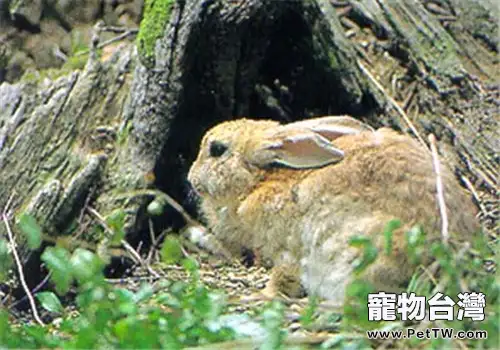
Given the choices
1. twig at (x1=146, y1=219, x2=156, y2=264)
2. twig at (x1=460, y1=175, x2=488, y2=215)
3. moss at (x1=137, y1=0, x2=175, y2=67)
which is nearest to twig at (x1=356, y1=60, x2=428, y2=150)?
twig at (x1=460, y1=175, x2=488, y2=215)

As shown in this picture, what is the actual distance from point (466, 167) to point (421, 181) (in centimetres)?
154

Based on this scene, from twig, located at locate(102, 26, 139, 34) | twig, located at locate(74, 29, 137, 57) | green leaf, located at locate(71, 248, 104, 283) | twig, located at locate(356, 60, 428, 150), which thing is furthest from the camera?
twig, located at locate(102, 26, 139, 34)

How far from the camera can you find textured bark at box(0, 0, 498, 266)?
5.93 metres

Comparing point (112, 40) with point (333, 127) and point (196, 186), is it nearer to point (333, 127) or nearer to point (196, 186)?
point (196, 186)

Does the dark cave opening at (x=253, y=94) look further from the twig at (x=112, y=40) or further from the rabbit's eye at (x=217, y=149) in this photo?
the twig at (x=112, y=40)

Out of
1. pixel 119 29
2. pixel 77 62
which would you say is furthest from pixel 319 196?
Answer: pixel 119 29

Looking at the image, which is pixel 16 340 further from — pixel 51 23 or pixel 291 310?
pixel 51 23

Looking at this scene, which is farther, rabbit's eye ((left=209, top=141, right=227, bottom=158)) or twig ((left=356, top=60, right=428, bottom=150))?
Answer: twig ((left=356, top=60, right=428, bottom=150))

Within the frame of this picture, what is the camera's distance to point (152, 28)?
5.92 metres

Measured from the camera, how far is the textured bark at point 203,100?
593cm

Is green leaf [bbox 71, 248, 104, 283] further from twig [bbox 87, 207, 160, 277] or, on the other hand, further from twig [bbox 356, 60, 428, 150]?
twig [bbox 356, 60, 428, 150]

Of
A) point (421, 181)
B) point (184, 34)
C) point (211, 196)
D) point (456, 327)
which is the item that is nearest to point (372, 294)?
point (456, 327)

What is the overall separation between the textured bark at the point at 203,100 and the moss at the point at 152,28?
0.03 m

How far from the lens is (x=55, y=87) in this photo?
634 centimetres
